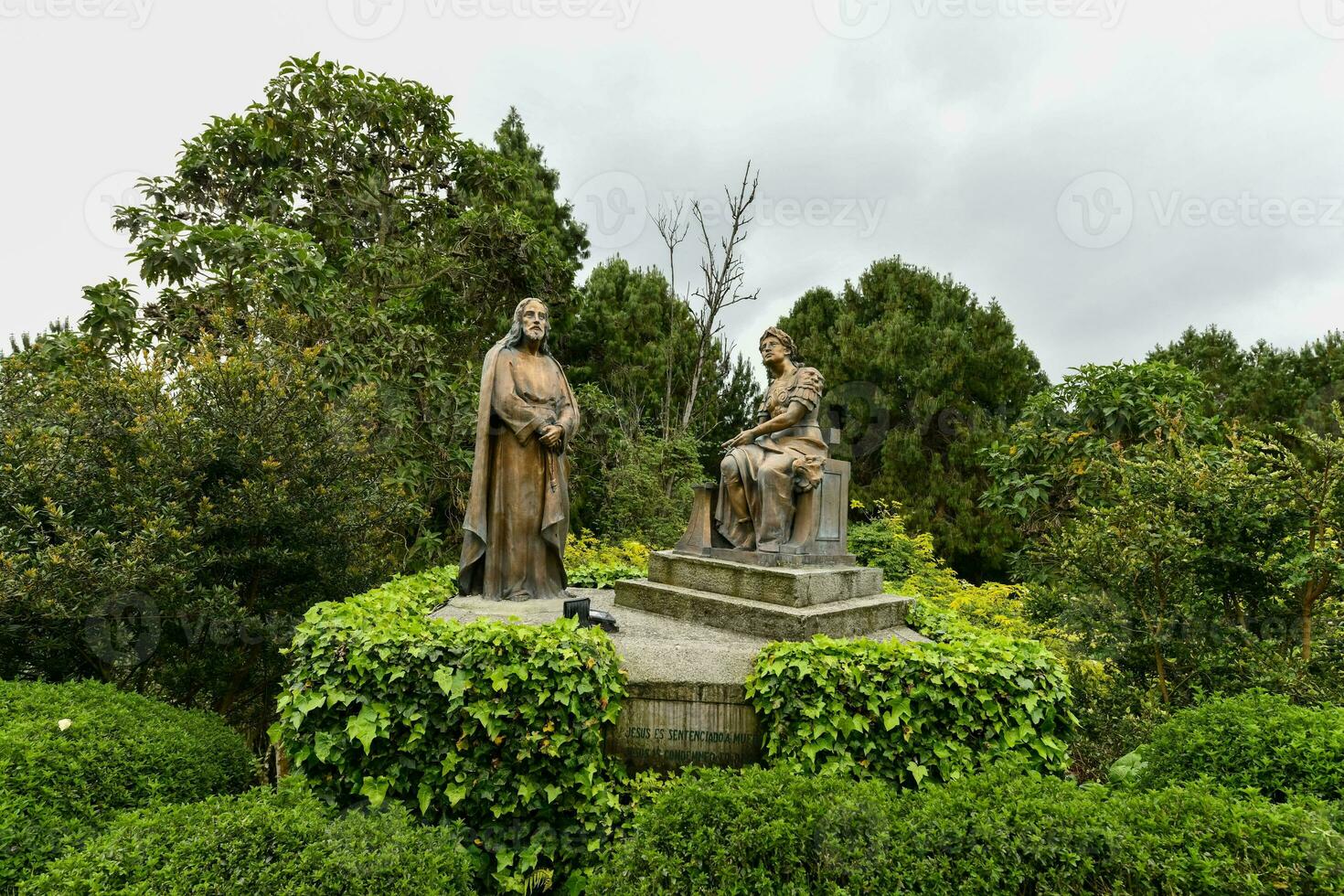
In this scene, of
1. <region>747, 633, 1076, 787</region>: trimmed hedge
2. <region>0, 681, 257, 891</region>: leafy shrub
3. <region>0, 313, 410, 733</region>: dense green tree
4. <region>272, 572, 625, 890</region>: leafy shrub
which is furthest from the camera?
<region>0, 313, 410, 733</region>: dense green tree

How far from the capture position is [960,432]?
15.5m

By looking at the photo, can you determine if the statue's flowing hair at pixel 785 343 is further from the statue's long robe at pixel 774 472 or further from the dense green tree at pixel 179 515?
the dense green tree at pixel 179 515

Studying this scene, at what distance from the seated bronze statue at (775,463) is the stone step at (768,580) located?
13.3 inches

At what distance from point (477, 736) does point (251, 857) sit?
1.06 m

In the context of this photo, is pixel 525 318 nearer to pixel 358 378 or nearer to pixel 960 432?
pixel 358 378

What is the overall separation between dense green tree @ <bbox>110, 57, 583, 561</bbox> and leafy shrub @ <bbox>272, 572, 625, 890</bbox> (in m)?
3.98

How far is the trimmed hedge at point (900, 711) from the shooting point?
3424mm

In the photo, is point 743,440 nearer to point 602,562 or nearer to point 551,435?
point 551,435

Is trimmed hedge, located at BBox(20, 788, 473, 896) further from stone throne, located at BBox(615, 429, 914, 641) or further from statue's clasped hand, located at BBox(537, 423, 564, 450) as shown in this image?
statue's clasped hand, located at BBox(537, 423, 564, 450)

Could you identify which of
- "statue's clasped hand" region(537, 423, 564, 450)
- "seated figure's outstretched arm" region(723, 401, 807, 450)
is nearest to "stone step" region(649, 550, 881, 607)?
"seated figure's outstretched arm" region(723, 401, 807, 450)

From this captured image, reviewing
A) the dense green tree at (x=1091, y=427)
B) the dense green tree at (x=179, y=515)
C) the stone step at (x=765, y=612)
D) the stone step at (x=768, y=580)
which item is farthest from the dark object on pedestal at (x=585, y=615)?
the dense green tree at (x=1091, y=427)

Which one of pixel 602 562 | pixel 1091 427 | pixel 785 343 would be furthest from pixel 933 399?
pixel 785 343

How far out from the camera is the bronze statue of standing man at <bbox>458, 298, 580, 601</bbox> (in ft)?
17.0

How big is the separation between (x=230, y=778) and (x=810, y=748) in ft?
11.0
